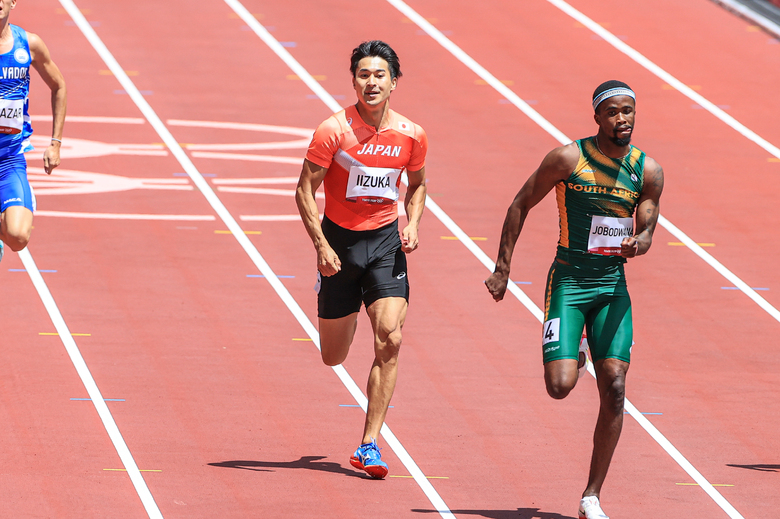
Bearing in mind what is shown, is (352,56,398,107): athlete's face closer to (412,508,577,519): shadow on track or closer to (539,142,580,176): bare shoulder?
(539,142,580,176): bare shoulder

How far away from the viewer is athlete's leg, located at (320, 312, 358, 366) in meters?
7.86

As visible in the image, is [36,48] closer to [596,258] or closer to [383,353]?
[383,353]

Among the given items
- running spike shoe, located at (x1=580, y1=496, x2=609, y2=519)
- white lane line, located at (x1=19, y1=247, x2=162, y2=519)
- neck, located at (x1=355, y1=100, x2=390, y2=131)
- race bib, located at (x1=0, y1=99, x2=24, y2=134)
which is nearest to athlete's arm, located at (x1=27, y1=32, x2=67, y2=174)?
race bib, located at (x1=0, y1=99, x2=24, y2=134)

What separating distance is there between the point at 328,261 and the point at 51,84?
2918 millimetres

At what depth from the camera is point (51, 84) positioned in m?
9.21

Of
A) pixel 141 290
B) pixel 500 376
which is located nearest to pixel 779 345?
pixel 500 376

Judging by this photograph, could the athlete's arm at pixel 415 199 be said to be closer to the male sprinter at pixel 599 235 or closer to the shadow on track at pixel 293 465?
the male sprinter at pixel 599 235

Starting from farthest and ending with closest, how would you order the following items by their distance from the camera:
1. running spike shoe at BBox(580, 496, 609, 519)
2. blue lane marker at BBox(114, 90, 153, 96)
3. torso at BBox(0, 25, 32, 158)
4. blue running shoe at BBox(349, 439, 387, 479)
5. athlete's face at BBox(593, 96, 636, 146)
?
blue lane marker at BBox(114, 90, 153, 96) → torso at BBox(0, 25, 32, 158) → blue running shoe at BBox(349, 439, 387, 479) → athlete's face at BBox(593, 96, 636, 146) → running spike shoe at BBox(580, 496, 609, 519)

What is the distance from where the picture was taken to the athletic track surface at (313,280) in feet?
24.6

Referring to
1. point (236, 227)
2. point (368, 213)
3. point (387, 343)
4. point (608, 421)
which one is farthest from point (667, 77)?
point (608, 421)

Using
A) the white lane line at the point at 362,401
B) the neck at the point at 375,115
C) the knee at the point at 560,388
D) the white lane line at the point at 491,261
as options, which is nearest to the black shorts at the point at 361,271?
the neck at the point at 375,115

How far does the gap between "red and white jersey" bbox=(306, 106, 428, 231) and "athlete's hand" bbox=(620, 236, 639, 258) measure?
54.7 inches

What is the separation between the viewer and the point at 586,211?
686 centimetres

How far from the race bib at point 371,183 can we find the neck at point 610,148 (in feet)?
4.31
